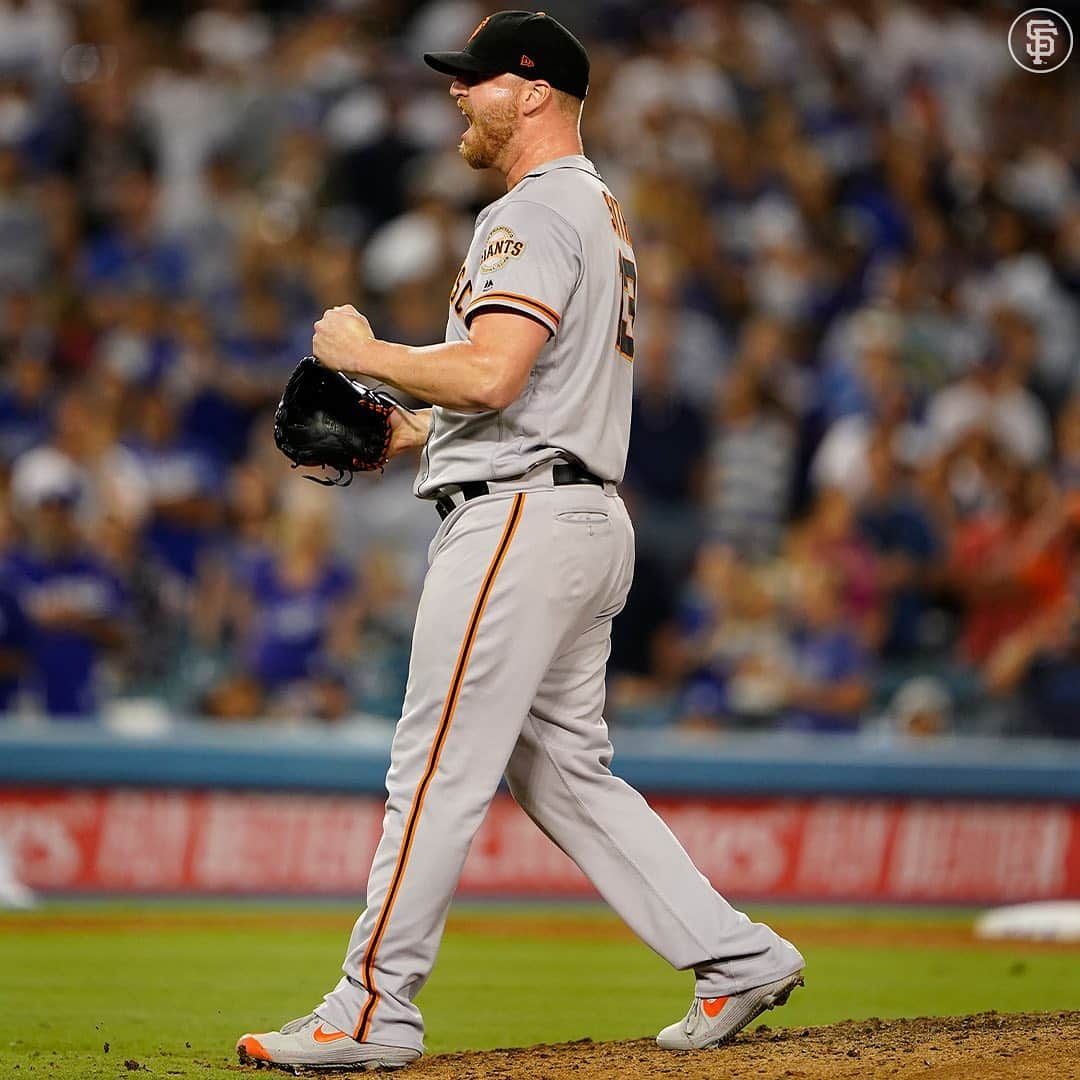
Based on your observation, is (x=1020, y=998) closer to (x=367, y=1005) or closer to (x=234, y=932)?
(x=367, y=1005)

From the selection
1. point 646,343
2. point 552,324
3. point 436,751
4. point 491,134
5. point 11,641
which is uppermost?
point 646,343

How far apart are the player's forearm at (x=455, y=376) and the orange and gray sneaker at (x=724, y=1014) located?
1.45 m

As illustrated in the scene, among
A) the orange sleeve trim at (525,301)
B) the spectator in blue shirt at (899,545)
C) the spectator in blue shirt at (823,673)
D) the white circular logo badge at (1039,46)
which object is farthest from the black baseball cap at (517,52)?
the spectator in blue shirt at (899,545)

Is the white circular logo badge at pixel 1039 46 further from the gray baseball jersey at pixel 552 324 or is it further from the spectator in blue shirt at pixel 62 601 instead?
the spectator in blue shirt at pixel 62 601

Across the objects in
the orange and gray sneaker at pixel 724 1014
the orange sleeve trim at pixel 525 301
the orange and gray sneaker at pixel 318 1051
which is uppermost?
the orange sleeve trim at pixel 525 301

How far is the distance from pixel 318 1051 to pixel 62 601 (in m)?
4.99

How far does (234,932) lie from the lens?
7188 millimetres

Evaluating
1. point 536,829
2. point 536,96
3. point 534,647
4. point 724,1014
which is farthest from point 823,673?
point 536,96

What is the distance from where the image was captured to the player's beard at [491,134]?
4039mm

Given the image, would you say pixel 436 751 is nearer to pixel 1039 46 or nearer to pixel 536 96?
pixel 536 96

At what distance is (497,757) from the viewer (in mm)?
3883

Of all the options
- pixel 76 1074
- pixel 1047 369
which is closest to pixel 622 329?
pixel 76 1074

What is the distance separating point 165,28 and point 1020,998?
30.1 feet

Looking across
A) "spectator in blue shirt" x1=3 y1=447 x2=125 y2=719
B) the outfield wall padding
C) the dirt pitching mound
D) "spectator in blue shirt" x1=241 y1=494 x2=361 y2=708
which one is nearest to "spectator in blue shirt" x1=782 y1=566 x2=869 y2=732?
the outfield wall padding
